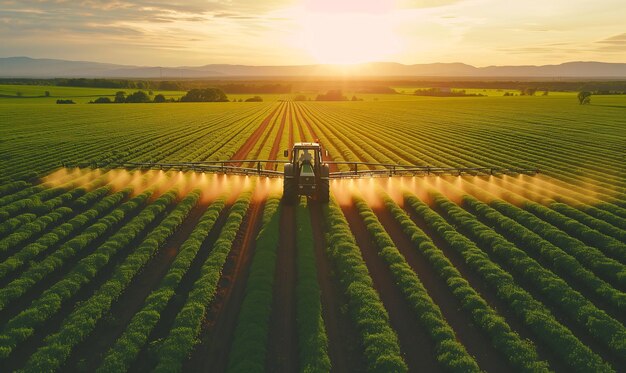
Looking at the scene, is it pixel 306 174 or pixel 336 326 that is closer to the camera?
pixel 336 326

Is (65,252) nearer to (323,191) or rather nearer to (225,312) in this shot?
(225,312)

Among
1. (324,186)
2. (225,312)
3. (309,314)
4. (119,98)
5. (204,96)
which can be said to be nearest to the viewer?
(309,314)

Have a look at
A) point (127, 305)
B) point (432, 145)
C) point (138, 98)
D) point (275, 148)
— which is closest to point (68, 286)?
point (127, 305)

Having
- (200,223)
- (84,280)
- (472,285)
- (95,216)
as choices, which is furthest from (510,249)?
(95,216)

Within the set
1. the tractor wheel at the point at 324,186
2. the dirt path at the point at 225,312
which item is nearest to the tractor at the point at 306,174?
the tractor wheel at the point at 324,186

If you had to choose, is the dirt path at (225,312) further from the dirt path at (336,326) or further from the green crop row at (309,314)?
the dirt path at (336,326)

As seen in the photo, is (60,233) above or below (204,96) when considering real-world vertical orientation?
below

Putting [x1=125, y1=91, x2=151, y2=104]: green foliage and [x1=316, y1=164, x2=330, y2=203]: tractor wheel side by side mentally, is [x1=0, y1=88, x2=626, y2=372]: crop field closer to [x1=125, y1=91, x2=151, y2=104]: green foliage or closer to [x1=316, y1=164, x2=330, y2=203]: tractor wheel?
[x1=316, y1=164, x2=330, y2=203]: tractor wheel
